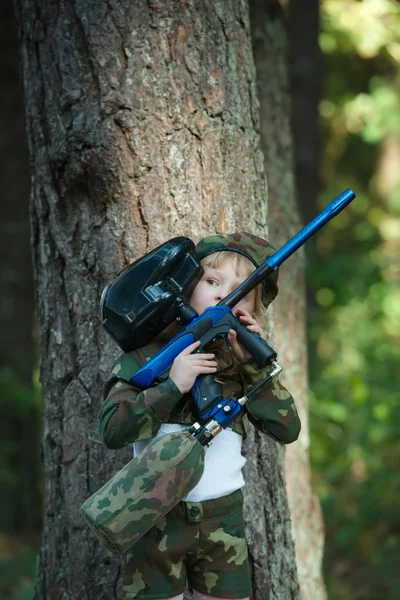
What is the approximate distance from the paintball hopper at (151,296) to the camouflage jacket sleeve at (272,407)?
0.32 m

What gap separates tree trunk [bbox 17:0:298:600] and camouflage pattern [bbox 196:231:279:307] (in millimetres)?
390

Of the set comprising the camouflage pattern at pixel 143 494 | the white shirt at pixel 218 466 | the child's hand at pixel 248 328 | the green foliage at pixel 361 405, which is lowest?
the green foliage at pixel 361 405

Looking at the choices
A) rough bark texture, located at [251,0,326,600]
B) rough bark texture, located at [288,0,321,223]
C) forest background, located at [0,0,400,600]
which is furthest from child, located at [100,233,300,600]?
rough bark texture, located at [288,0,321,223]

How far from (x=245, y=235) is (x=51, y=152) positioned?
0.99m

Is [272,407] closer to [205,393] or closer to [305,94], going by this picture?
[205,393]

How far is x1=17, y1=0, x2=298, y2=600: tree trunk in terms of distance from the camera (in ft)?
10.1

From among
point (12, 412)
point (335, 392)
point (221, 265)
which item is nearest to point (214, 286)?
point (221, 265)

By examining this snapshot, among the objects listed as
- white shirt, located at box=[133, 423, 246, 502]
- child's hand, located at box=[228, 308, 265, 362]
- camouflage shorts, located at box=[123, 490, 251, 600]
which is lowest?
camouflage shorts, located at box=[123, 490, 251, 600]

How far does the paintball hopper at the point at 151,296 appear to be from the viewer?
2.49 m

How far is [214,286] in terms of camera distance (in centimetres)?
262

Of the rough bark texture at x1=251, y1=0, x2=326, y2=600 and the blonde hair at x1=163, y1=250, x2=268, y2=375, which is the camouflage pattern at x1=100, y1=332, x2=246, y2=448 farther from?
the rough bark texture at x1=251, y1=0, x2=326, y2=600

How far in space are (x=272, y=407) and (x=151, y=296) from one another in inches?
22.8

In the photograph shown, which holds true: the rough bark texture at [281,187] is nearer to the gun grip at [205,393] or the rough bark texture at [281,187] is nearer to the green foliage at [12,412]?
the gun grip at [205,393]

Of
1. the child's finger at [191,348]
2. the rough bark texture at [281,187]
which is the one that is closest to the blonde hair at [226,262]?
the child's finger at [191,348]
